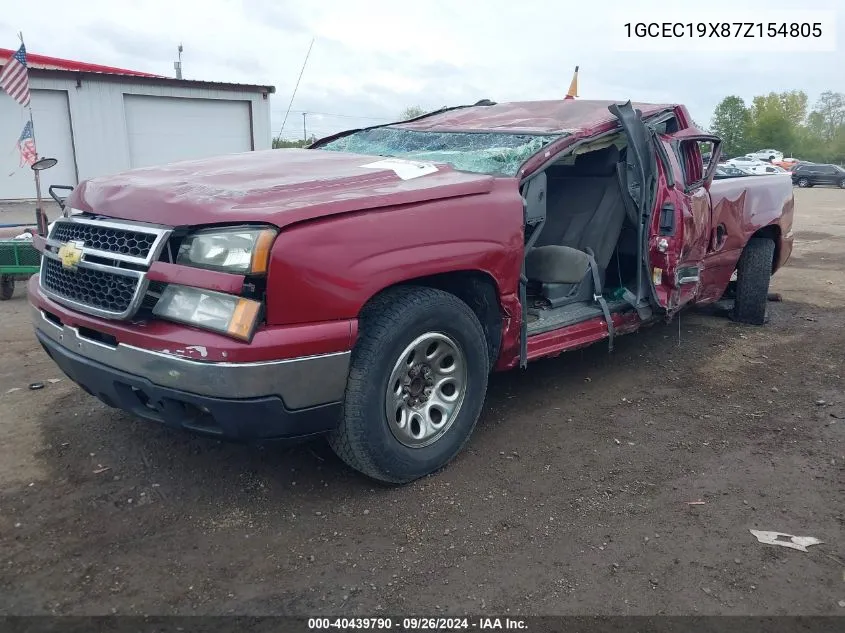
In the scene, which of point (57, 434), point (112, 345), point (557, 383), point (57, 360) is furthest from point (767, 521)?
point (57, 434)

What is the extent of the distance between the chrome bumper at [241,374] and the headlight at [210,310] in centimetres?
14

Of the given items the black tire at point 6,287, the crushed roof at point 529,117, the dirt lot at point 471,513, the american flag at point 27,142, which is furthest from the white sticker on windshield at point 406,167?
the american flag at point 27,142

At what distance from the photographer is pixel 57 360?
3.21 meters

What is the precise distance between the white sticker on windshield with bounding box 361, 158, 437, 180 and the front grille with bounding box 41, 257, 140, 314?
1.33 m

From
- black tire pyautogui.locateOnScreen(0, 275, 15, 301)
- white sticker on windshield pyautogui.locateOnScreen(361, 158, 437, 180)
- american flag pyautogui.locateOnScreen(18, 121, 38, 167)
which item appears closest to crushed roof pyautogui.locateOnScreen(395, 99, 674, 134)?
white sticker on windshield pyautogui.locateOnScreen(361, 158, 437, 180)

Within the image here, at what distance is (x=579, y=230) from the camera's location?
5.01 m

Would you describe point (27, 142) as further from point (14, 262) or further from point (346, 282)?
point (346, 282)

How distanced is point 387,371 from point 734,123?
88930mm

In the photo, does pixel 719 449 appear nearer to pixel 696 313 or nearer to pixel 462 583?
pixel 462 583

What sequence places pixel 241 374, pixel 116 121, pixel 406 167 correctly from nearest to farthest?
pixel 241 374
pixel 406 167
pixel 116 121

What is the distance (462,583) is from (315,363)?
3.23 ft

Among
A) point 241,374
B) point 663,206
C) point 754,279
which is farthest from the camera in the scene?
point 754,279

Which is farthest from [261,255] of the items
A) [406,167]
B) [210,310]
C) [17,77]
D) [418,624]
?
[17,77]

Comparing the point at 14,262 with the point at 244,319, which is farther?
the point at 14,262
